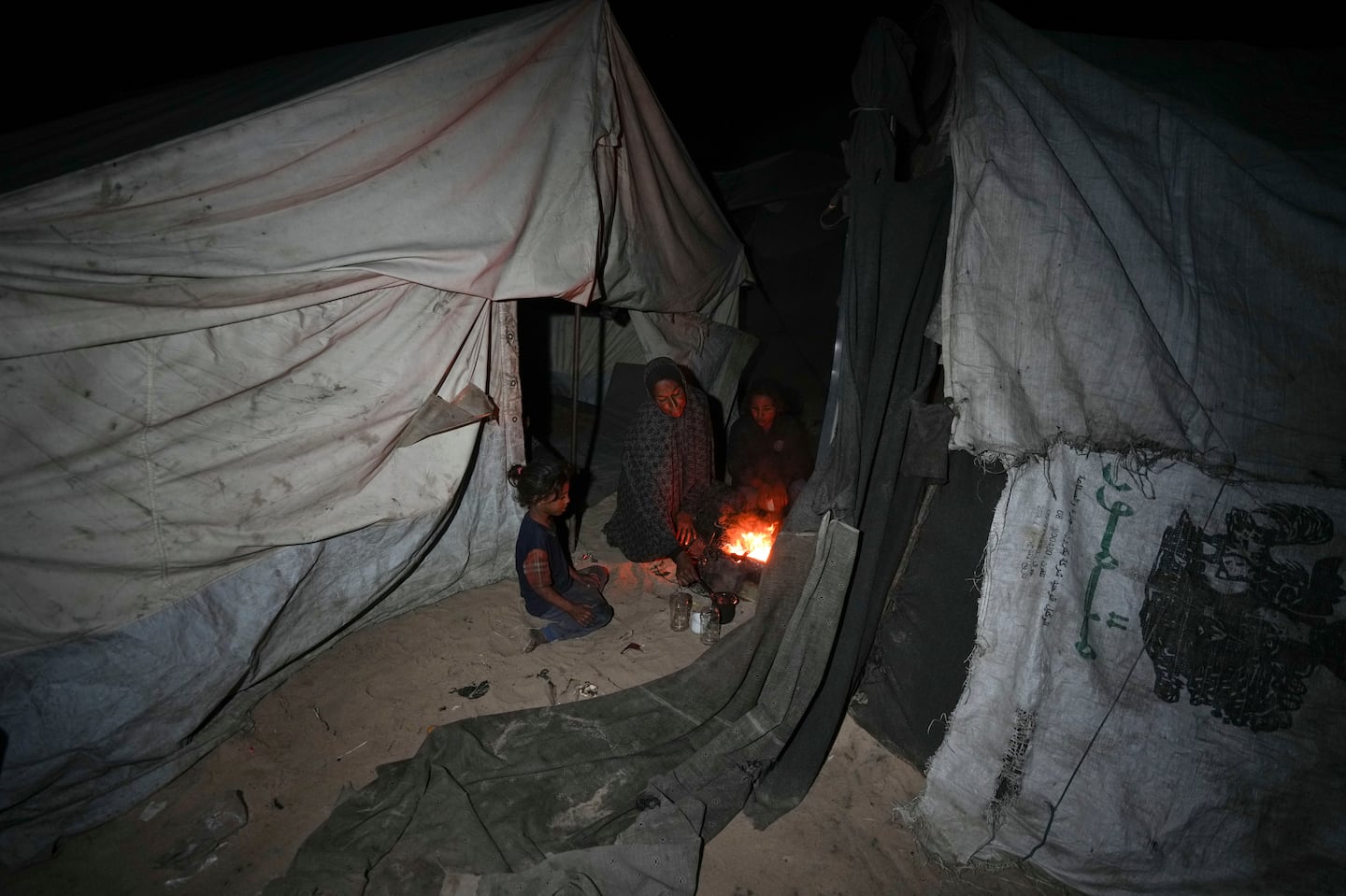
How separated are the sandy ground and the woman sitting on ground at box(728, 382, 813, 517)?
167cm

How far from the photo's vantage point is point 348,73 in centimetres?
381

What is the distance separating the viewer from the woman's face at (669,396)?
4.59 meters

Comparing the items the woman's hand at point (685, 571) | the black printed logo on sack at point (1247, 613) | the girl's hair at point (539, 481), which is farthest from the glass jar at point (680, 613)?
the black printed logo on sack at point (1247, 613)

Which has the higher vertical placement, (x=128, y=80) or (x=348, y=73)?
(x=128, y=80)

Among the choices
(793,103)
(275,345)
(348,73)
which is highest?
(793,103)

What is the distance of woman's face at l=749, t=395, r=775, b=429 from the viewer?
562cm

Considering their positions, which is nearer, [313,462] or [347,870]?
[347,870]

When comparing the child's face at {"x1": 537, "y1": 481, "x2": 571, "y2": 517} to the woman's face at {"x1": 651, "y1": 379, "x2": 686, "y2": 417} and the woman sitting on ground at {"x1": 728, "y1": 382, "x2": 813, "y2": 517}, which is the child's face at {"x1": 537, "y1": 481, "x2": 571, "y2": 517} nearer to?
the woman's face at {"x1": 651, "y1": 379, "x2": 686, "y2": 417}

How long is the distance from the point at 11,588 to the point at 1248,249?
5064 millimetres

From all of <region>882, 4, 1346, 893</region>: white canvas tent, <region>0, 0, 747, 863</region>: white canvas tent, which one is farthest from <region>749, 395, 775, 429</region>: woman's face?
<region>882, 4, 1346, 893</region>: white canvas tent

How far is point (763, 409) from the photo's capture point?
5.63 metres

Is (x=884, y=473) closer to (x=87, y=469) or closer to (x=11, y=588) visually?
(x=87, y=469)

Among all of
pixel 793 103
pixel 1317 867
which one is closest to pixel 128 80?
pixel 793 103

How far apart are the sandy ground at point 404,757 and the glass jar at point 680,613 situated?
65 mm
